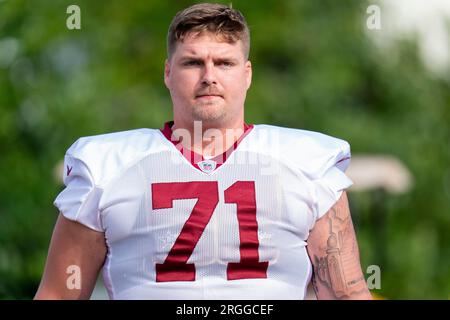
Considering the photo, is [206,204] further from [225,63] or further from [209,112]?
[225,63]

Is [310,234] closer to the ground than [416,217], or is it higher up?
higher up

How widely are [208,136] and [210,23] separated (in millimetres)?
370

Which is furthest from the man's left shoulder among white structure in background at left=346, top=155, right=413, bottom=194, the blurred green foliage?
white structure in background at left=346, top=155, right=413, bottom=194

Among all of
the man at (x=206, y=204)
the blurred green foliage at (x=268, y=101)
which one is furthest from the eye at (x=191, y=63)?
the blurred green foliage at (x=268, y=101)

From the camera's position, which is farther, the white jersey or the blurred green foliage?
the blurred green foliage

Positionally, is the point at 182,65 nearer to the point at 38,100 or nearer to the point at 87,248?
the point at 87,248

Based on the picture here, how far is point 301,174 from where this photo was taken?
3391 millimetres

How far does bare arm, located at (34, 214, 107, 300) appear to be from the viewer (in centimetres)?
333

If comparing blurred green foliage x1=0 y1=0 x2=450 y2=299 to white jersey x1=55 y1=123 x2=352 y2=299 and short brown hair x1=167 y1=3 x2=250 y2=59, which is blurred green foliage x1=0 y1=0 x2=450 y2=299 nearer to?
white jersey x1=55 y1=123 x2=352 y2=299

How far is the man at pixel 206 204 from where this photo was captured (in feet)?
10.7

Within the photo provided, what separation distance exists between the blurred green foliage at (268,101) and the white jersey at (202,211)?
2426 mm

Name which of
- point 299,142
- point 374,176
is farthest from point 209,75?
point 374,176

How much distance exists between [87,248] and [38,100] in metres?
8.06

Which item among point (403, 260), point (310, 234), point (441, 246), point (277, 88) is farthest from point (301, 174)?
point (277, 88)
